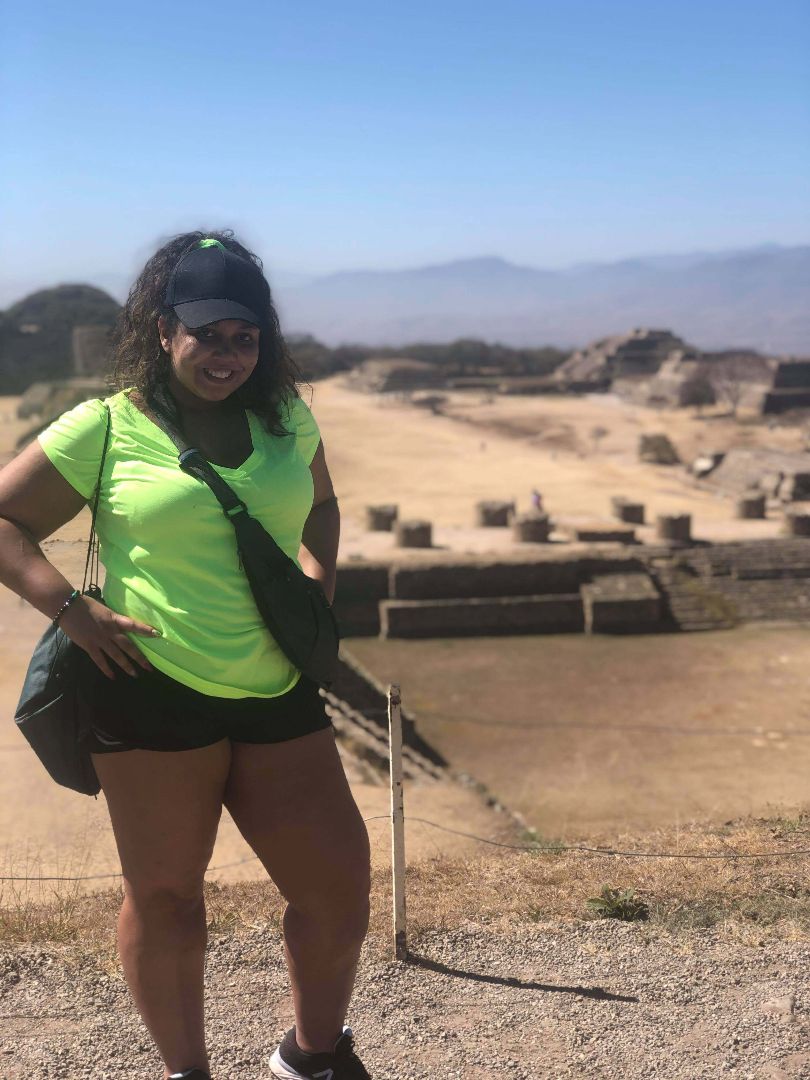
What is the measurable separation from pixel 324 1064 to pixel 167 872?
0.67 m

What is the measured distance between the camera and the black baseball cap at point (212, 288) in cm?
241

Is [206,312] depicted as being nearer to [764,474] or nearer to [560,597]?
[560,597]

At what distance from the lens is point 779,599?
1884 centimetres

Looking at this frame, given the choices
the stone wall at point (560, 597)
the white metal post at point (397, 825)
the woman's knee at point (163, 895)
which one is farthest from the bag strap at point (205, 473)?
the stone wall at point (560, 597)

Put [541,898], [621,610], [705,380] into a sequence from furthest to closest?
1. [705,380]
2. [621,610]
3. [541,898]

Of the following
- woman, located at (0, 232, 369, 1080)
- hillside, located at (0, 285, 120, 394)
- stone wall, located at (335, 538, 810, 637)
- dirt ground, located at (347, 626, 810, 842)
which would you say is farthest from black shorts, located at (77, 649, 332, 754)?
hillside, located at (0, 285, 120, 394)

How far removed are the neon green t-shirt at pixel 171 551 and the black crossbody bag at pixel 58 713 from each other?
0.61 feet

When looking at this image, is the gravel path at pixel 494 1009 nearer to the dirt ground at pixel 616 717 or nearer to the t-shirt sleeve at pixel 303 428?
the t-shirt sleeve at pixel 303 428

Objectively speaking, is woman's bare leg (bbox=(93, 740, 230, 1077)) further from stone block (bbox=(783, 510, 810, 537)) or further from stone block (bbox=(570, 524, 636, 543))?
stone block (bbox=(783, 510, 810, 537))

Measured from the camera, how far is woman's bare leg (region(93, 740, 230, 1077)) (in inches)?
91.3

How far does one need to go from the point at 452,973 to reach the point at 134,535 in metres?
1.95

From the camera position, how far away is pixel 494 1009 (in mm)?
3273

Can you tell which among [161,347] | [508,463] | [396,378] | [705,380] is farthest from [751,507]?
[396,378]

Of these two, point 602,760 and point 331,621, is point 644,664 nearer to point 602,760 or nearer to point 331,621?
point 602,760
